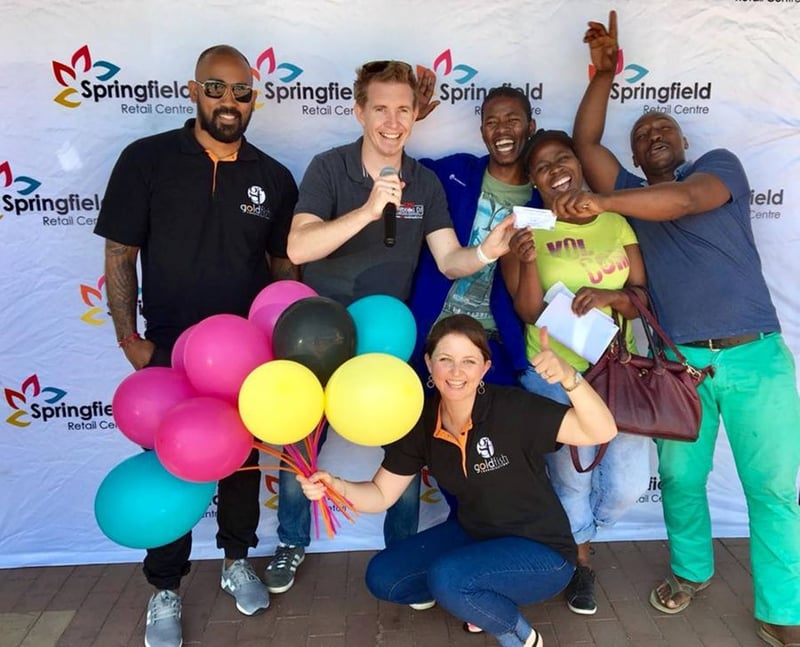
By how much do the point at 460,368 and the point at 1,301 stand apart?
2.12 metres

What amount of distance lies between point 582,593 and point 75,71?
3.01 meters

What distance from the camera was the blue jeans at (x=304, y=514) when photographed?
9.12ft

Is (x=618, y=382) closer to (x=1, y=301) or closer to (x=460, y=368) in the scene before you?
(x=460, y=368)

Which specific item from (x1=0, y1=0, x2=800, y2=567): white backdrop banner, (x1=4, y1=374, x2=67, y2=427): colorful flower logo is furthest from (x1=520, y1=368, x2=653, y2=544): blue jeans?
(x1=4, y1=374, x2=67, y2=427): colorful flower logo

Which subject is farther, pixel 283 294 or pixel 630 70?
pixel 630 70

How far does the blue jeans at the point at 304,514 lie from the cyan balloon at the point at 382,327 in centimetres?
88

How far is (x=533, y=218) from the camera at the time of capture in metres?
2.13

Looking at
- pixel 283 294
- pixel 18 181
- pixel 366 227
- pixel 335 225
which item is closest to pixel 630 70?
pixel 366 227

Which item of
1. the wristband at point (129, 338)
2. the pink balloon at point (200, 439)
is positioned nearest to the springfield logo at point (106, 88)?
the wristband at point (129, 338)

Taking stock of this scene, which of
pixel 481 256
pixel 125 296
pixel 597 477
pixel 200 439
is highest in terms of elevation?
pixel 481 256

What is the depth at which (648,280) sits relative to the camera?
2496mm

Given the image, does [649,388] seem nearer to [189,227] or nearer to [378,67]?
[378,67]

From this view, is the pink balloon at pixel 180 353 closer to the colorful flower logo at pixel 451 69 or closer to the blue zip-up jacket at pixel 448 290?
the blue zip-up jacket at pixel 448 290

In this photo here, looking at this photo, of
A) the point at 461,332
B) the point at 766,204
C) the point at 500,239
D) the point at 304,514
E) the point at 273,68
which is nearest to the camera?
the point at 461,332
